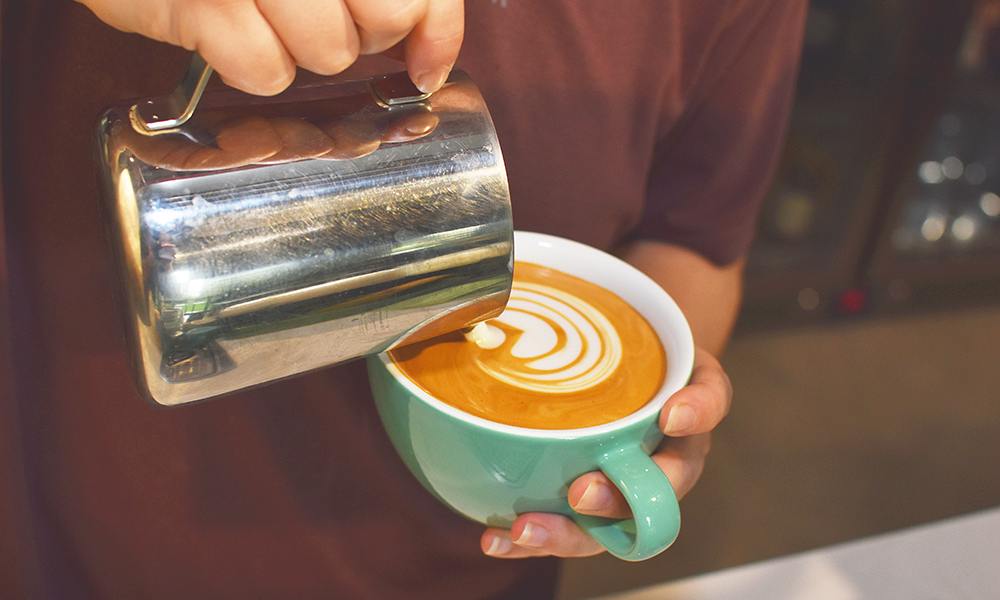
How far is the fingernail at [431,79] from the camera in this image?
345 mm

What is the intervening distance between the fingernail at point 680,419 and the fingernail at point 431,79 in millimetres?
230

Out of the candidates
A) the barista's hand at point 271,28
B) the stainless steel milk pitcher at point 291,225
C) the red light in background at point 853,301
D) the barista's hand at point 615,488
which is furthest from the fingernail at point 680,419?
the red light in background at point 853,301

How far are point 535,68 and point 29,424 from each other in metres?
0.48

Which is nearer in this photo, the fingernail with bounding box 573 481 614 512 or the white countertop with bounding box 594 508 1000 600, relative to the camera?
the fingernail with bounding box 573 481 614 512

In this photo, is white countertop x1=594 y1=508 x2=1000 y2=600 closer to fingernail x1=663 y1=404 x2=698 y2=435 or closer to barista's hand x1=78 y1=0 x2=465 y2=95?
fingernail x1=663 y1=404 x2=698 y2=435

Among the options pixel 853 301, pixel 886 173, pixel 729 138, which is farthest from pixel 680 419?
pixel 853 301

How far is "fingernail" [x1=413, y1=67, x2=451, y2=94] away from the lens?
1.13 feet

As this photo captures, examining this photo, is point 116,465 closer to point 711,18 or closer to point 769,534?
point 711,18

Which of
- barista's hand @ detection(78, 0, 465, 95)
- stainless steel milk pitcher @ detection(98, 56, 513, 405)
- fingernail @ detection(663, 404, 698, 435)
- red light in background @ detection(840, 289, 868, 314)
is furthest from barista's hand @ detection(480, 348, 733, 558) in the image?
red light in background @ detection(840, 289, 868, 314)

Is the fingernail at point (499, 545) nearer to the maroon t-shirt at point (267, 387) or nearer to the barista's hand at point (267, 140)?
the maroon t-shirt at point (267, 387)

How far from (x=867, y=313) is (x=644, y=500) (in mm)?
2026

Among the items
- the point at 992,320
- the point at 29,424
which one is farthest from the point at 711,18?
the point at 992,320

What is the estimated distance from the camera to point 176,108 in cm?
33

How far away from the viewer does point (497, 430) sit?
1.25 feet
